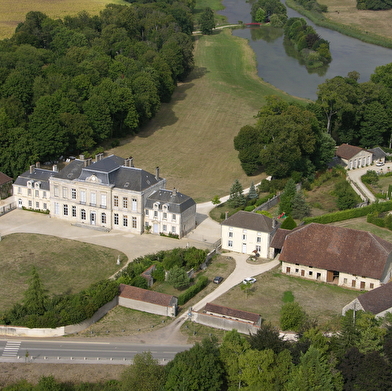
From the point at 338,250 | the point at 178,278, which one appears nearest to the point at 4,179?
the point at 178,278

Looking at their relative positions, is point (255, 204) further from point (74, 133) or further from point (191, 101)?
point (191, 101)

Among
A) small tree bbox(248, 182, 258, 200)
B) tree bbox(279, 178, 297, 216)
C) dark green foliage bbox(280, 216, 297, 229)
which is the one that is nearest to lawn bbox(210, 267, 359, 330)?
dark green foliage bbox(280, 216, 297, 229)

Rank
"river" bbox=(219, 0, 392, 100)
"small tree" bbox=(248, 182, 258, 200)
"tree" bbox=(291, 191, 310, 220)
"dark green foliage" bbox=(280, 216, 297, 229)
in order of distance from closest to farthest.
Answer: "dark green foliage" bbox=(280, 216, 297, 229) → "tree" bbox=(291, 191, 310, 220) → "small tree" bbox=(248, 182, 258, 200) → "river" bbox=(219, 0, 392, 100)

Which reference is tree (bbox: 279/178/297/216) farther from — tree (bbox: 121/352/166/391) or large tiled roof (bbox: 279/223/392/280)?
tree (bbox: 121/352/166/391)

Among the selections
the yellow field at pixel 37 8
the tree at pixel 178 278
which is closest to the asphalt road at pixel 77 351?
the tree at pixel 178 278

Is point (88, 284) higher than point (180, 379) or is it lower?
lower

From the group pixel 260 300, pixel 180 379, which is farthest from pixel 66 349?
pixel 260 300

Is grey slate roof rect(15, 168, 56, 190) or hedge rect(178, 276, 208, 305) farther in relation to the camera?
grey slate roof rect(15, 168, 56, 190)

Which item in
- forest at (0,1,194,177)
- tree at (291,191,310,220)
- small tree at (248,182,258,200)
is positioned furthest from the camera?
forest at (0,1,194,177)
